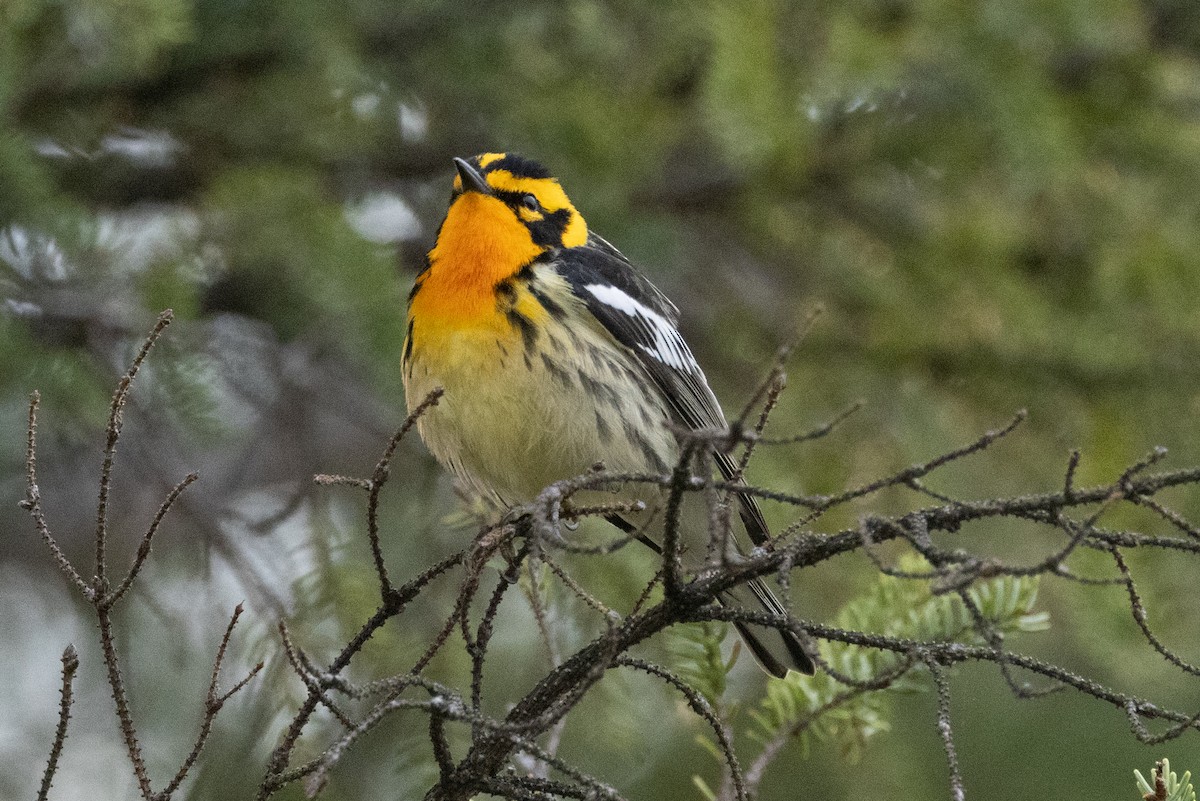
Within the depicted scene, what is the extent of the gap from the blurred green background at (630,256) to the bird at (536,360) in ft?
0.55

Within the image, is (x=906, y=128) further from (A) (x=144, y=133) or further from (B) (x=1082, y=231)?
(A) (x=144, y=133)

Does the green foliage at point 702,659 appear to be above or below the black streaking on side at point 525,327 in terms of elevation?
below

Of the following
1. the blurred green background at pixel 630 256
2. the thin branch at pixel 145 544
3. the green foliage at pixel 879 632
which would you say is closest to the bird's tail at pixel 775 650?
the green foliage at pixel 879 632

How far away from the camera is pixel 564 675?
1.94 metres

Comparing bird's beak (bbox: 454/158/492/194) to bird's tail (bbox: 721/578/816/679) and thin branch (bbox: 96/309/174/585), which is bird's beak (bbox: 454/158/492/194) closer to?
bird's tail (bbox: 721/578/816/679)

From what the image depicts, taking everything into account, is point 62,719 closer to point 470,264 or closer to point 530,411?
point 530,411

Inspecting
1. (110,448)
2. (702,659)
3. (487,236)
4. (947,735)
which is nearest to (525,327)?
(487,236)

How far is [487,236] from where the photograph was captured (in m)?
3.44

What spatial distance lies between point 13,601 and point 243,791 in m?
1.69

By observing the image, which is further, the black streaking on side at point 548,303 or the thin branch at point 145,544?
the black streaking on side at point 548,303

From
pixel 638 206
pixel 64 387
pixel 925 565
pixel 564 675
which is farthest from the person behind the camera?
pixel 638 206

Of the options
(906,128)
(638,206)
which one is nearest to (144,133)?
(638,206)

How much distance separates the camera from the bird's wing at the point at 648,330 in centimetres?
345

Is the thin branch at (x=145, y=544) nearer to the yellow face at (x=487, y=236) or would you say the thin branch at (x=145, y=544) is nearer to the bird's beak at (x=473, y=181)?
the yellow face at (x=487, y=236)
